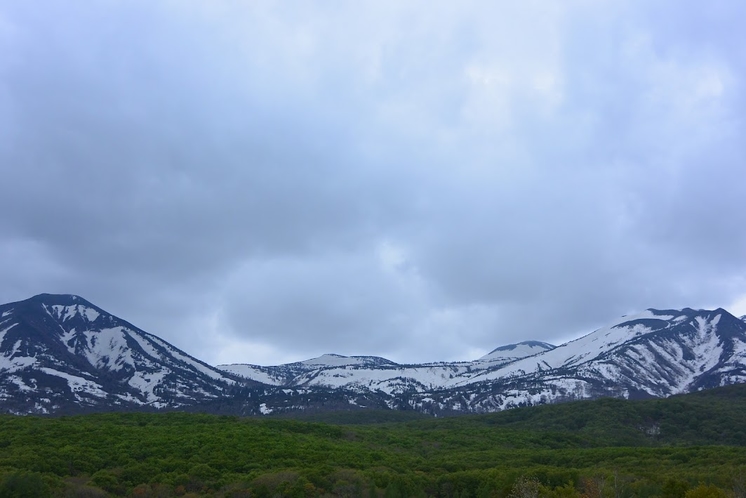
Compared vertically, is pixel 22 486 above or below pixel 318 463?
below

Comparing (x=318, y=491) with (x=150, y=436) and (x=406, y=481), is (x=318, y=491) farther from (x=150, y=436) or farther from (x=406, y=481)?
(x=150, y=436)

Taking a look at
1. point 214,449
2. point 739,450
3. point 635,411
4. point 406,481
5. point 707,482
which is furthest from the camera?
point 635,411

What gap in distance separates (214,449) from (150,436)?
35.1 feet

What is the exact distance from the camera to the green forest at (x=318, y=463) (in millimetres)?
55000

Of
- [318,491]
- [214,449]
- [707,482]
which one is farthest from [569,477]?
[214,449]

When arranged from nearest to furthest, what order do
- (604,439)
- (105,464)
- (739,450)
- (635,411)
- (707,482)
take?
(707,482), (105,464), (739,450), (604,439), (635,411)

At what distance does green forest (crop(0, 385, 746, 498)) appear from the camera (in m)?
55.0

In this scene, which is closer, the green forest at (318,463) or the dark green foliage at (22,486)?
the dark green foliage at (22,486)

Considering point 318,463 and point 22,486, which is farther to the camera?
point 318,463

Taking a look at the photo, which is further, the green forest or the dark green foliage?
the green forest

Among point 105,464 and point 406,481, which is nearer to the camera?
point 406,481

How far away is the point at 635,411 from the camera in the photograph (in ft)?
498

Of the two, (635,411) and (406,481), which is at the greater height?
(635,411)

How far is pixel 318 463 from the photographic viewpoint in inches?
2876
